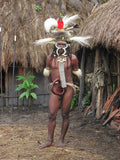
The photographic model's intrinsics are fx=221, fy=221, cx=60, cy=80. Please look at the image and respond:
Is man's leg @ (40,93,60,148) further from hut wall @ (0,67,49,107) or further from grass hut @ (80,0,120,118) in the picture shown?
hut wall @ (0,67,49,107)

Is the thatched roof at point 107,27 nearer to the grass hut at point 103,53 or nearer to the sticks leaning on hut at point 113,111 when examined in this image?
the grass hut at point 103,53

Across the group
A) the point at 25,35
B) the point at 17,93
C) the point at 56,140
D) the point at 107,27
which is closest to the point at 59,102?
the point at 56,140

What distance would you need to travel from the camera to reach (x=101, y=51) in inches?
239

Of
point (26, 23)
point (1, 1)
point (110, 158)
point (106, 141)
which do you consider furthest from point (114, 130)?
point (1, 1)

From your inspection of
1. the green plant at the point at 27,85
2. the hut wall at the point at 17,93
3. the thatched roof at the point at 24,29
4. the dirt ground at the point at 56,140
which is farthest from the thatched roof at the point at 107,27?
the hut wall at the point at 17,93

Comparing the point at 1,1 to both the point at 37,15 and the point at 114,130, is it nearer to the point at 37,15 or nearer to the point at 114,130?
the point at 37,15

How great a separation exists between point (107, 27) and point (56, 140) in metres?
2.67

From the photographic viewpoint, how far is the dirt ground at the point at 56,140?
3.33 metres

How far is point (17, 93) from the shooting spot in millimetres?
7949

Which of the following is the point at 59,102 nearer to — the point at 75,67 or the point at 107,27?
the point at 75,67

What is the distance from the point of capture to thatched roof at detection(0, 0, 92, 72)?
7.09m

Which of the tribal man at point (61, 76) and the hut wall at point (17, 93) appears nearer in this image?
the tribal man at point (61, 76)

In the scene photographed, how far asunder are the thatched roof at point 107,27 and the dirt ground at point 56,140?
1830 mm

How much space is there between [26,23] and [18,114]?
305cm
